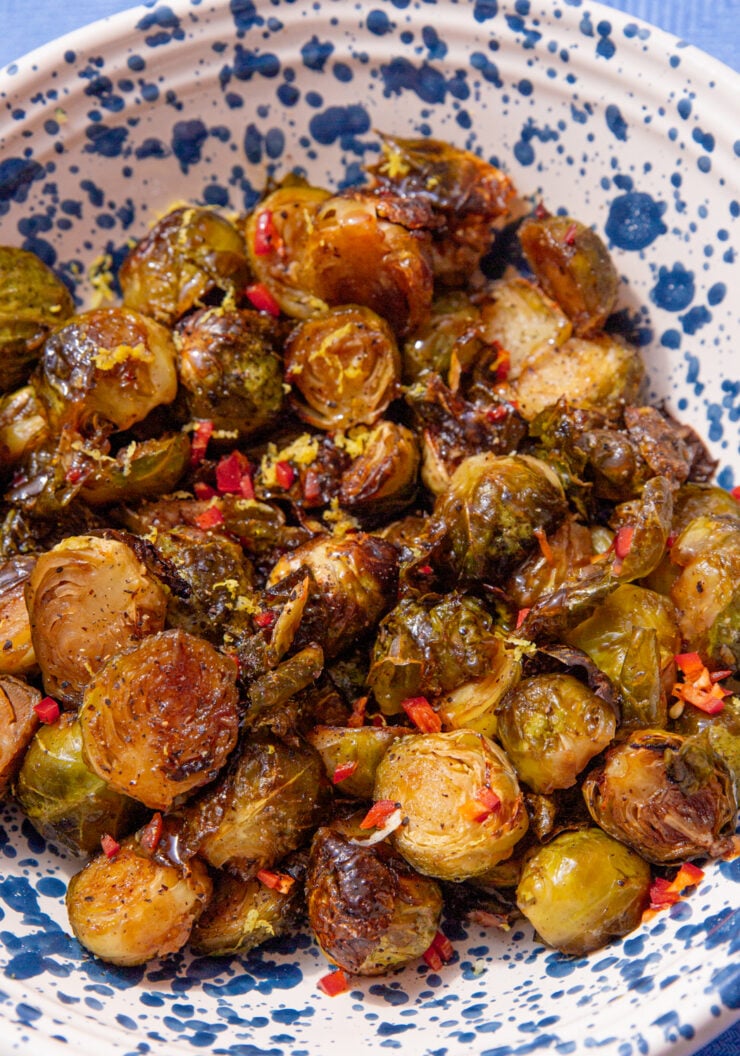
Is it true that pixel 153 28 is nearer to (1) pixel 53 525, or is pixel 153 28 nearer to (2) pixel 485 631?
(1) pixel 53 525

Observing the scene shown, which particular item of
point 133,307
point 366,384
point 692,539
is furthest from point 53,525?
point 692,539

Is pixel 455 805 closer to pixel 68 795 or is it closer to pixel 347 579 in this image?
pixel 347 579

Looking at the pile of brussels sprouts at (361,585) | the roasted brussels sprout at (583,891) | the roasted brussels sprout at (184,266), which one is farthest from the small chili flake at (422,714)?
the roasted brussels sprout at (184,266)

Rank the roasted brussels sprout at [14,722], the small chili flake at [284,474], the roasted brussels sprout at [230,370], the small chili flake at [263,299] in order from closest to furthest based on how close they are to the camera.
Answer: the roasted brussels sprout at [14,722], the roasted brussels sprout at [230,370], the small chili flake at [284,474], the small chili flake at [263,299]

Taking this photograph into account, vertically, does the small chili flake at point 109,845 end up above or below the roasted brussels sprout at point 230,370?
below

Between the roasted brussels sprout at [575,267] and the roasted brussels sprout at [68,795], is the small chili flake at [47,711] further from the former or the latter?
the roasted brussels sprout at [575,267]
